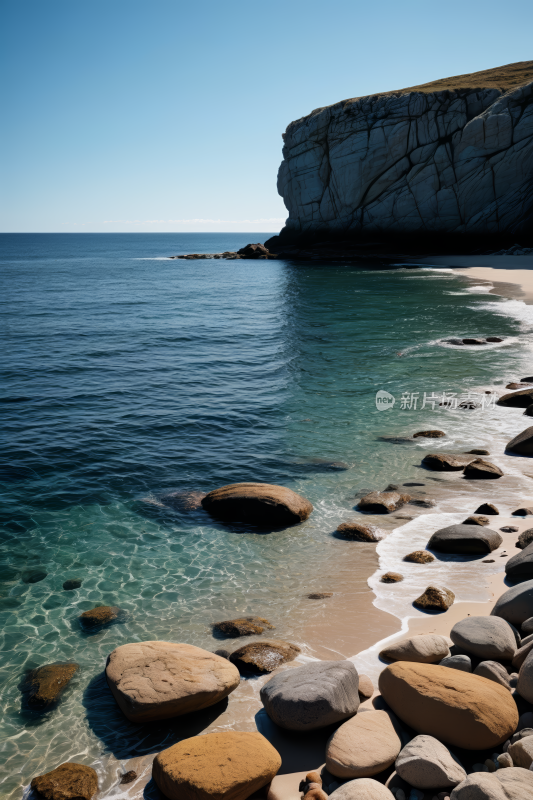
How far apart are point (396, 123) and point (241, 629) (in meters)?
64.2

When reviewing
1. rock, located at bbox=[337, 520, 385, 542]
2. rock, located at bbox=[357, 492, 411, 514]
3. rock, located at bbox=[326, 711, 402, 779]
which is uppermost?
rock, located at bbox=[326, 711, 402, 779]

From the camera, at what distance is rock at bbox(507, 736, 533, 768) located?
4.08 meters

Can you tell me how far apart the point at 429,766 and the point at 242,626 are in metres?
3.35

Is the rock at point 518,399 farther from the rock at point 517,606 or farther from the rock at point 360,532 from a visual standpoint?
the rock at point 517,606

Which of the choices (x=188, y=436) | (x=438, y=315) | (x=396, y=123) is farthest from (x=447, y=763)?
(x=396, y=123)

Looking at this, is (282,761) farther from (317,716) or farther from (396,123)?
(396,123)

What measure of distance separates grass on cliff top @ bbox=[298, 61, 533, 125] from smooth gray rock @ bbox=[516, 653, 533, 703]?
66617mm

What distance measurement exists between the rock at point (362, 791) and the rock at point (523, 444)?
10189 mm

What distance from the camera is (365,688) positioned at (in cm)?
560

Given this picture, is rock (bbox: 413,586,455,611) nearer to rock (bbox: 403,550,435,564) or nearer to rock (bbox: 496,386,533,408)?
rock (bbox: 403,550,435,564)

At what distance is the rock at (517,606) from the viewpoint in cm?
625

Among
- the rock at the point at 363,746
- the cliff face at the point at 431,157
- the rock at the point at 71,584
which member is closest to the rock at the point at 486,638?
the rock at the point at 363,746

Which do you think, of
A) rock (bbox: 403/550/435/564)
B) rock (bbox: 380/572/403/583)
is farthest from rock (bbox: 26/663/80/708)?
rock (bbox: 403/550/435/564)

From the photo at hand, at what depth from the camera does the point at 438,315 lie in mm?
31984
